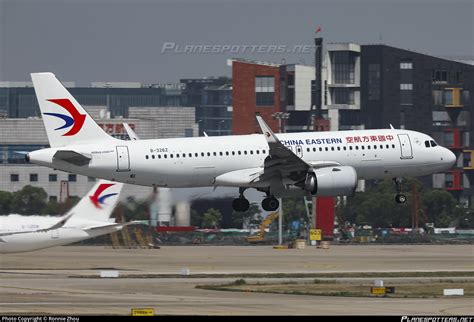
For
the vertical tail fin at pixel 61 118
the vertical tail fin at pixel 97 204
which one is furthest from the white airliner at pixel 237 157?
the vertical tail fin at pixel 97 204

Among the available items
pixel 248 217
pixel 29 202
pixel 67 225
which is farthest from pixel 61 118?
pixel 248 217

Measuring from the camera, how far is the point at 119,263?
9938 cm

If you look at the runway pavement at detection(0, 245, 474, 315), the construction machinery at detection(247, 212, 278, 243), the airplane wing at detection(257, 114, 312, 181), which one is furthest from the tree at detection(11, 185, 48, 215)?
the construction machinery at detection(247, 212, 278, 243)

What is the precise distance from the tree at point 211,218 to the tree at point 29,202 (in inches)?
1041

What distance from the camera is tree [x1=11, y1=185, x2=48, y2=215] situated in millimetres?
99375

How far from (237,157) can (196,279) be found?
935 centimetres

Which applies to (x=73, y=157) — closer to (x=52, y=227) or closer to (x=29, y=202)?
(x=52, y=227)

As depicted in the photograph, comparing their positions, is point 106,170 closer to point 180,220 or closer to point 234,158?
point 234,158

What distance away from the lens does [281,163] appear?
8456 cm

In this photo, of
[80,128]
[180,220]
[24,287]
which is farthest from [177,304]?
[180,220]

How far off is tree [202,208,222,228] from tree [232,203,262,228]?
13105 mm

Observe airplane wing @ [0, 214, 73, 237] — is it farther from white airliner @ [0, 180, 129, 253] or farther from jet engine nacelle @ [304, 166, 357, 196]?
jet engine nacelle @ [304, 166, 357, 196]

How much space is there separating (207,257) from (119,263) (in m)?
11.3

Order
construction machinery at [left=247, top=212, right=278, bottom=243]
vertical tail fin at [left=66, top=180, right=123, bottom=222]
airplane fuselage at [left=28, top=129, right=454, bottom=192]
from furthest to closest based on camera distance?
construction machinery at [left=247, top=212, right=278, bottom=243] → vertical tail fin at [left=66, top=180, right=123, bottom=222] → airplane fuselage at [left=28, top=129, right=454, bottom=192]
